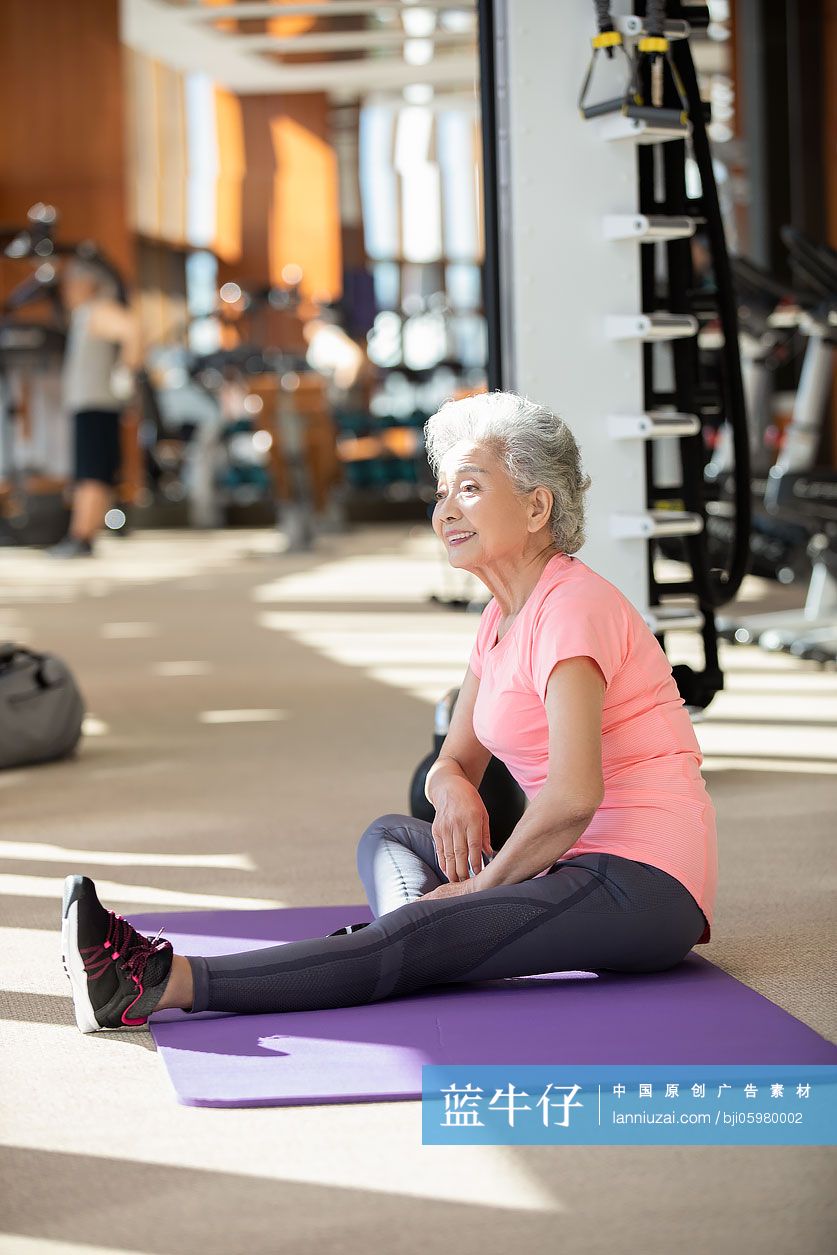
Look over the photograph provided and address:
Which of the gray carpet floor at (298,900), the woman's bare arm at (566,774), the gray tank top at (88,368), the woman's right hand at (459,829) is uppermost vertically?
the gray tank top at (88,368)

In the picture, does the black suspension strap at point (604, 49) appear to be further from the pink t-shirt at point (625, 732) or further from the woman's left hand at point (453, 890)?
the woman's left hand at point (453, 890)

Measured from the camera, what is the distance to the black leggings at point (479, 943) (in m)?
2.21

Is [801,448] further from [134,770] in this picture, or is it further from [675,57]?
[134,770]

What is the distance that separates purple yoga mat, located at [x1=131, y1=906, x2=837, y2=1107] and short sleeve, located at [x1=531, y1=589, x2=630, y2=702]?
1.41 feet

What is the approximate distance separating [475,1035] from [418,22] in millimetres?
13847

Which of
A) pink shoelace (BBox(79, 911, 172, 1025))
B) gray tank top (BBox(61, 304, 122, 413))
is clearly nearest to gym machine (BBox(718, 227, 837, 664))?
pink shoelace (BBox(79, 911, 172, 1025))

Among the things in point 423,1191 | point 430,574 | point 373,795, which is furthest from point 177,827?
point 430,574

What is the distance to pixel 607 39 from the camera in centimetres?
356

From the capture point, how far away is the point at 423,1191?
171 cm

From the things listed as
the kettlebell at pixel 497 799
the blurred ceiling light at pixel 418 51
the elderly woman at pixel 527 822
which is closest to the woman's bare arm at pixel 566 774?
the elderly woman at pixel 527 822

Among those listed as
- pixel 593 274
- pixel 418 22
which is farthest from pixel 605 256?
pixel 418 22

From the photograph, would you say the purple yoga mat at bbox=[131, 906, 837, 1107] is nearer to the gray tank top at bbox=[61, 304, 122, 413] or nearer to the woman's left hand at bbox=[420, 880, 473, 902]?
the woman's left hand at bbox=[420, 880, 473, 902]

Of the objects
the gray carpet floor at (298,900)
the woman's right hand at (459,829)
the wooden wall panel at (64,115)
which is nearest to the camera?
the gray carpet floor at (298,900)

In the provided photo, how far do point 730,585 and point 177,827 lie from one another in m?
1.38
